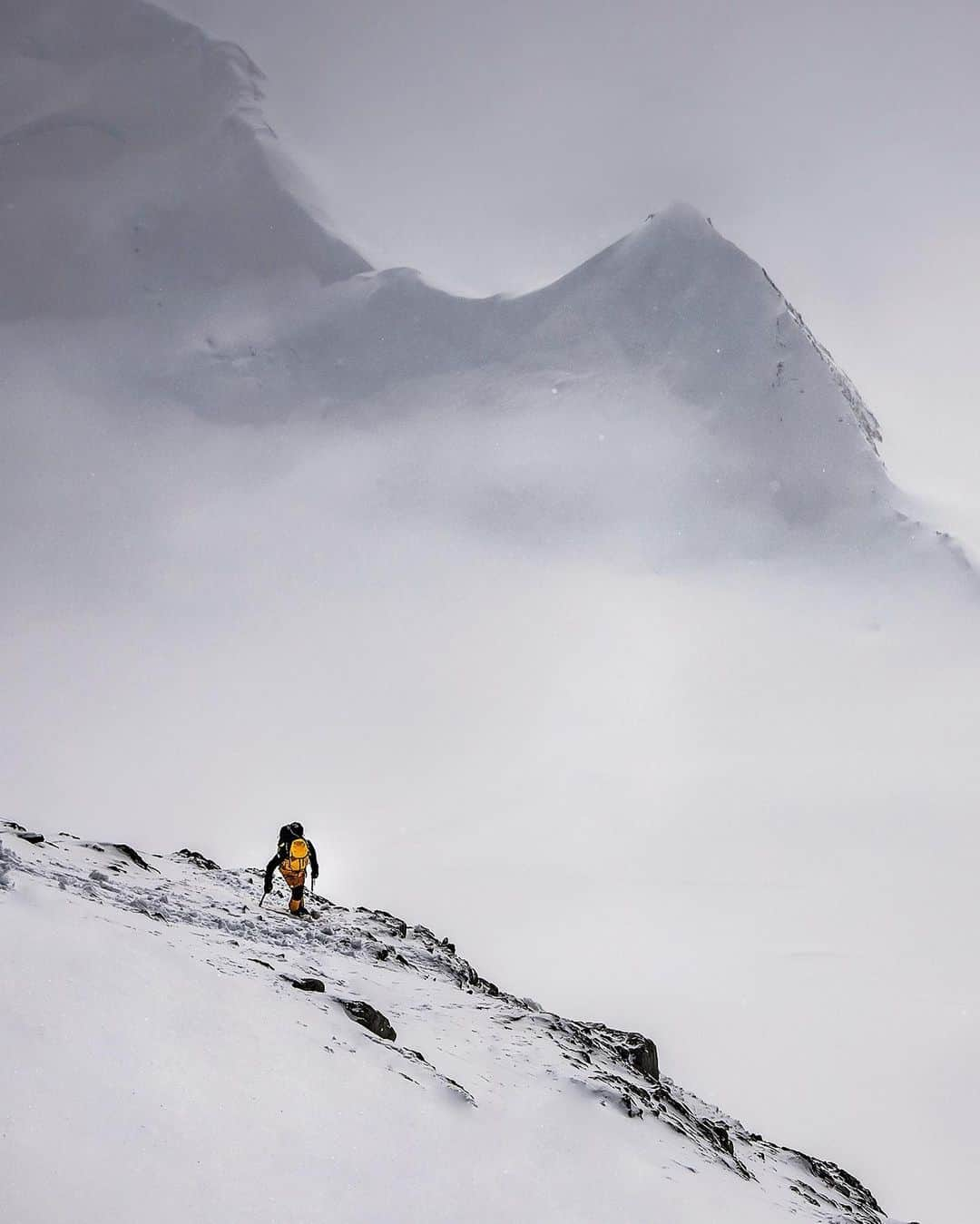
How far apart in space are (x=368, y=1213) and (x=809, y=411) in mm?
68980

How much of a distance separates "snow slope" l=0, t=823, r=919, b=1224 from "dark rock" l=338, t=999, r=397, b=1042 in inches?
2.0

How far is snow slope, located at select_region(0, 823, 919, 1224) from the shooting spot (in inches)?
201

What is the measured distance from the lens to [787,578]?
6788 cm

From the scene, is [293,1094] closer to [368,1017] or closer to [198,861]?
[368,1017]

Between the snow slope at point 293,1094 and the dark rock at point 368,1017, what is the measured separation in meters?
0.05

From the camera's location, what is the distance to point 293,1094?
6410 millimetres

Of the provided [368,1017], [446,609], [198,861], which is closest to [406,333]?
[446,609]

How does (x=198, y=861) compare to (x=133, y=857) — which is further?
(x=198, y=861)

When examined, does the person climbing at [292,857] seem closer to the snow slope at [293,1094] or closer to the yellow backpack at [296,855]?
the yellow backpack at [296,855]

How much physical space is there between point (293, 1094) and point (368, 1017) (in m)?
2.11

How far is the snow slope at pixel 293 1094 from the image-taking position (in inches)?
201

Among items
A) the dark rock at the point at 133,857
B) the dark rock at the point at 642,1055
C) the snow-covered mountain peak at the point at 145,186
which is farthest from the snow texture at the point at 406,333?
the dark rock at the point at 133,857

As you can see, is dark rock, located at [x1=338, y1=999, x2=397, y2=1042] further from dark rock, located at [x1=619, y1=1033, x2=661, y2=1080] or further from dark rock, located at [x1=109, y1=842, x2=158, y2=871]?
dark rock, located at [x1=109, y1=842, x2=158, y2=871]

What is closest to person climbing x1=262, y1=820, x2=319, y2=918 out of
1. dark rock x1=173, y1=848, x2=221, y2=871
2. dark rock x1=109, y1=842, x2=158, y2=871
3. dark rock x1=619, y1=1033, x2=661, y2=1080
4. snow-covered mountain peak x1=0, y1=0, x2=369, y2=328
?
dark rock x1=109, y1=842, x2=158, y2=871
